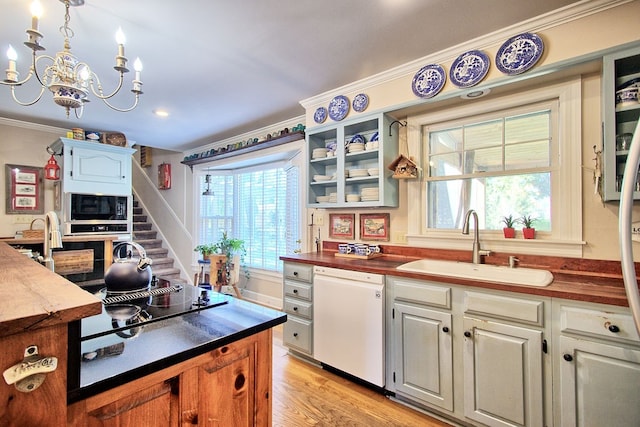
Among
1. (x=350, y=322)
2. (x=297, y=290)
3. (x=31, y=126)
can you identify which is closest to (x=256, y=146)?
(x=297, y=290)

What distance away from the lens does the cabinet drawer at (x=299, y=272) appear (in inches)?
101

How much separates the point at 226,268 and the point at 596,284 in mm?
3654

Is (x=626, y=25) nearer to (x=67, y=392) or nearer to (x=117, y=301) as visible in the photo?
(x=67, y=392)

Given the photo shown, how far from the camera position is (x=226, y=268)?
4.00m

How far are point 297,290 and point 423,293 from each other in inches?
44.7

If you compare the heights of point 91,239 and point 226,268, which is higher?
point 91,239

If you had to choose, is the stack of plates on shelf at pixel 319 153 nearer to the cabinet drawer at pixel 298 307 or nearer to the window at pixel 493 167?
the window at pixel 493 167

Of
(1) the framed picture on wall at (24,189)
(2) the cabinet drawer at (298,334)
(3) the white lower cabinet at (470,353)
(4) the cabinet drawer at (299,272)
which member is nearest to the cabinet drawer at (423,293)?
(3) the white lower cabinet at (470,353)

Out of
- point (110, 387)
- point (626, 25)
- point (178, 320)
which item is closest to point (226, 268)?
point (178, 320)

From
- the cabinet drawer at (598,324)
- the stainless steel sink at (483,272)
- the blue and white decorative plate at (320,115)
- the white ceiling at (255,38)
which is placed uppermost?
the white ceiling at (255,38)

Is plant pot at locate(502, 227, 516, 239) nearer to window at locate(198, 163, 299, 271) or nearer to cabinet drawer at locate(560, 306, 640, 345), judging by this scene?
cabinet drawer at locate(560, 306, 640, 345)

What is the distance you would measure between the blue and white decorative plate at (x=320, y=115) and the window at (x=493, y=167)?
0.97 meters

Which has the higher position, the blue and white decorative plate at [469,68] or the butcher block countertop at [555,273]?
the blue and white decorative plate at [469,68]

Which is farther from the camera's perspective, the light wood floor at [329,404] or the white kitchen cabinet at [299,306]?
the white kitchen cabinet at [299,306]
